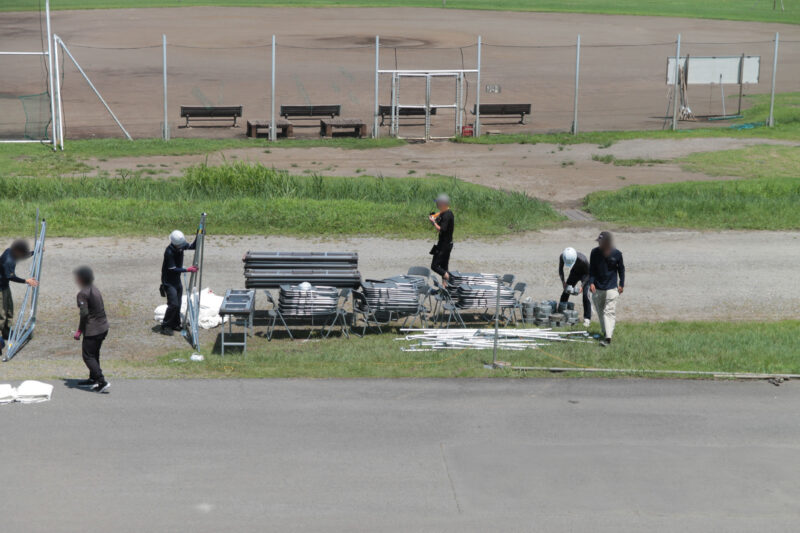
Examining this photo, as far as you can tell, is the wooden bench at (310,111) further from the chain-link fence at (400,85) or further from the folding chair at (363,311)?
the folding chair at (363,311)

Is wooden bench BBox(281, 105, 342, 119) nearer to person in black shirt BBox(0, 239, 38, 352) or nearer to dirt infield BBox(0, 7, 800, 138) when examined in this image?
dirt infield BBox(0, 7, 800, 138)

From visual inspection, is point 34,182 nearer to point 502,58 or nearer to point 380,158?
point 380,158

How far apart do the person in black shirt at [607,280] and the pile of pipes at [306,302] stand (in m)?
4.08

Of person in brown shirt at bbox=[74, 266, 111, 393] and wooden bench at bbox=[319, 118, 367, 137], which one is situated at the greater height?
wooden bench at bbox=[319, 118, 367, 137]

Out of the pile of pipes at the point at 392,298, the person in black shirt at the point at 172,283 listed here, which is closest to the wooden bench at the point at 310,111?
the person in black shirt at the point at 172,283

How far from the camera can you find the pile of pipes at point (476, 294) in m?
16.3

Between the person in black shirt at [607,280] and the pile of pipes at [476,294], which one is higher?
the person in black shirt at [607,280]

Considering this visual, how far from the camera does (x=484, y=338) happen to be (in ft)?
50.5

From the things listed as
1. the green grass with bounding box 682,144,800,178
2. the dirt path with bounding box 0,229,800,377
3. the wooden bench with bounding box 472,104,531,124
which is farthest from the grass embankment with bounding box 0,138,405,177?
the green grass with bounding box 682,144,800,178

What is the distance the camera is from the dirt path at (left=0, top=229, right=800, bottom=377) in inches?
652

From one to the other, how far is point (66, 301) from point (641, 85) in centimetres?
3399

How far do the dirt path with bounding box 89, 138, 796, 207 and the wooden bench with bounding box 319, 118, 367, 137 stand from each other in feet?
7.18

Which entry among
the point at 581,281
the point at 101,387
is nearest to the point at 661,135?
the point at 581,281

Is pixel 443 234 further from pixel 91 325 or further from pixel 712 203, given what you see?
pixel 712 203
